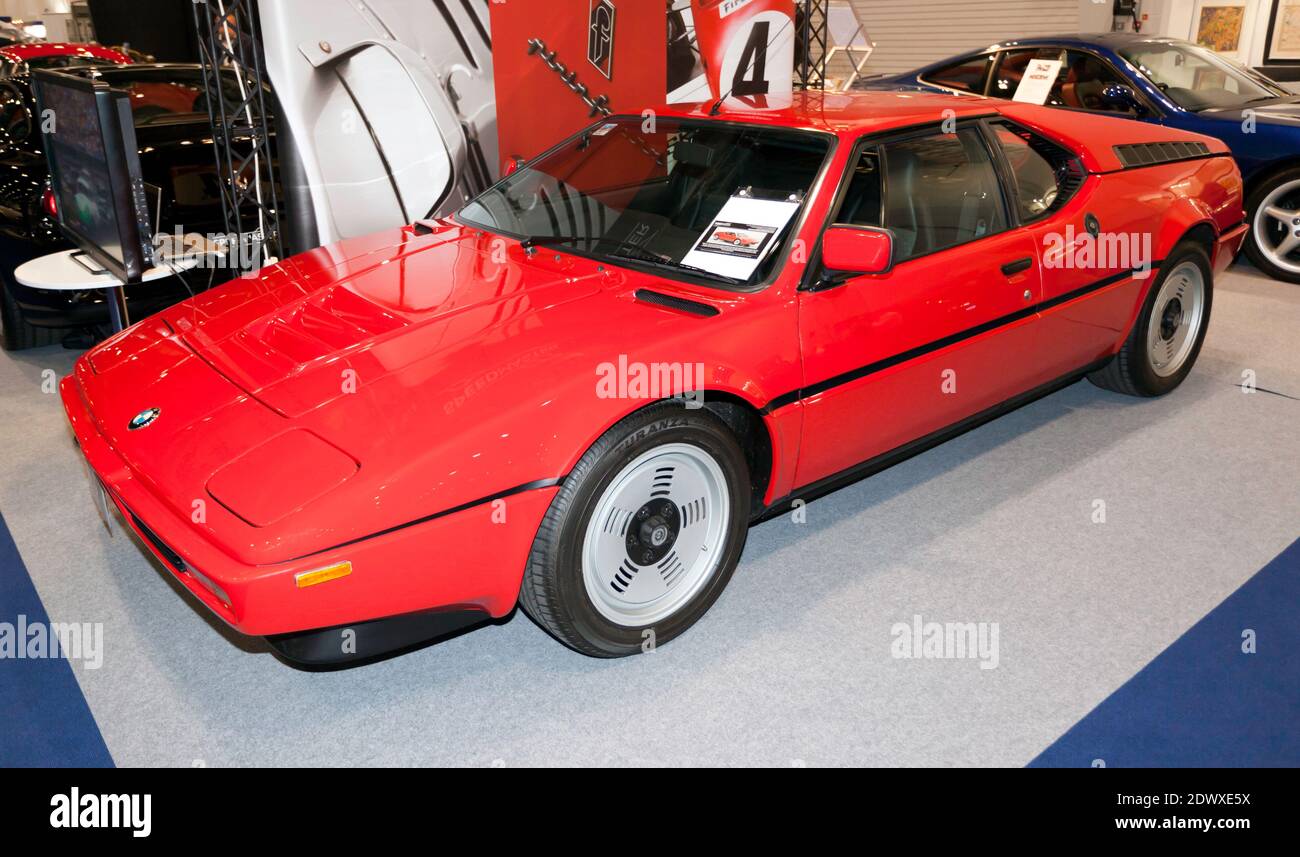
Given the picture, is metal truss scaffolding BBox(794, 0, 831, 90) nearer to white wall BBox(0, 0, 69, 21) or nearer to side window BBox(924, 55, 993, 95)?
side window BBox(924, 55, 993, 95)

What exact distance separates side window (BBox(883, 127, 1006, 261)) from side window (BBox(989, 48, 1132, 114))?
13.4 ft

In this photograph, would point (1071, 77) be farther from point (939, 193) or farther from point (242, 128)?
point (242, 128)

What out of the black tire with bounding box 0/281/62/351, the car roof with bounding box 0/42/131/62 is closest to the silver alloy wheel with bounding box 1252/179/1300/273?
the black tire with bounding box 0/281/62/351

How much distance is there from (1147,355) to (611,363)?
2.87 meters

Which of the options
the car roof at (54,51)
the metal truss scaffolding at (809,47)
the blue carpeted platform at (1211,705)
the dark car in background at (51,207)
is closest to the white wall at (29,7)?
the car roof at (54,51)

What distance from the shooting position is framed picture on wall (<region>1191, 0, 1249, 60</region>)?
973cm

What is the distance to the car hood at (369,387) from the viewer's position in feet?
6.88

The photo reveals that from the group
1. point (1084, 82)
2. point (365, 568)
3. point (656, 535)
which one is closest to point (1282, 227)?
point (1084, 82)

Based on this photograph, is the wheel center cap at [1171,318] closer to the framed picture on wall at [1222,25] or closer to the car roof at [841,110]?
the car roof at [841,110]

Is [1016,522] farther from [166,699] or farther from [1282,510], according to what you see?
[166,699]

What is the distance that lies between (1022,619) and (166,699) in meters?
2.37

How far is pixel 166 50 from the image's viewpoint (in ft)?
48.6

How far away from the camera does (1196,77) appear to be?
671cm
